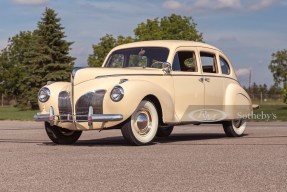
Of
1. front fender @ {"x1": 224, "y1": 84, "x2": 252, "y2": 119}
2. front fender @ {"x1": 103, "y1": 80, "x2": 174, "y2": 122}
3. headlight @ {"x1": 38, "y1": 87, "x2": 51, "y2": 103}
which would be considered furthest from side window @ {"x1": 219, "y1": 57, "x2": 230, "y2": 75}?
headlight @ {"x1": 38, "y1": 87, "x2": 51, "y2": 103}

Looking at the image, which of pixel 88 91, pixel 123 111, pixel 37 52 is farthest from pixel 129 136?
pixel 37 52

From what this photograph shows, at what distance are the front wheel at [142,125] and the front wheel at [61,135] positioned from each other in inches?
60.7

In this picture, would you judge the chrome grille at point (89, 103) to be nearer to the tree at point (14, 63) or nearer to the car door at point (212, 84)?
the car door at point (212, 84)

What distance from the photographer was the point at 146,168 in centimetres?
628

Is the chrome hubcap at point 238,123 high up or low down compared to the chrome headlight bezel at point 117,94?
down

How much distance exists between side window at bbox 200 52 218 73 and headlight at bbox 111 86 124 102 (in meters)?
2.72

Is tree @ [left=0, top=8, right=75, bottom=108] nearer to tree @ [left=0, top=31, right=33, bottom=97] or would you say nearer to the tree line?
the tree line

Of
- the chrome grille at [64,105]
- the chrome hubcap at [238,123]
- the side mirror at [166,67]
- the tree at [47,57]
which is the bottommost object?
the chrome hubcap at [238,123]

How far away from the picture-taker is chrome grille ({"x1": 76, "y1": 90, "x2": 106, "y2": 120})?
29.9 feet

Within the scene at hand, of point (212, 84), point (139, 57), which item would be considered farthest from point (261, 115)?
point (139, 57)

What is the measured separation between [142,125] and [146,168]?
3.13 meters

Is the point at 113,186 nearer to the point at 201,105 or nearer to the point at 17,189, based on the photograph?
the point at 17,189

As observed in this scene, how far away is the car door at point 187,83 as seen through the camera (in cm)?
1028

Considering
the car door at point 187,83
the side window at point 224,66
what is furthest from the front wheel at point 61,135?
the side window at point 224,66
